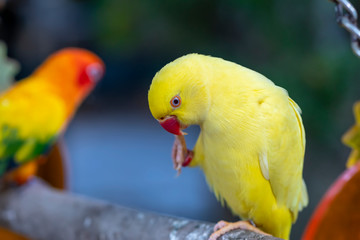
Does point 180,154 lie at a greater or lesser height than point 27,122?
greater

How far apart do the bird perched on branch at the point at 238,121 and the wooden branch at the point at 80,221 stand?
0.05m

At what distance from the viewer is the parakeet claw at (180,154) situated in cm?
27

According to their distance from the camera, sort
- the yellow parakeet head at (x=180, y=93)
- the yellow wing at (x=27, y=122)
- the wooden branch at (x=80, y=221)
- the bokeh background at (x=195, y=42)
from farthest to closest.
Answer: the bokeh background at (x=195, y=42) < the yellow wing at (x=27, y=122) < the wooden branch at (x=80, y=221) < the yellow parakeet head at (x=180, y=93)

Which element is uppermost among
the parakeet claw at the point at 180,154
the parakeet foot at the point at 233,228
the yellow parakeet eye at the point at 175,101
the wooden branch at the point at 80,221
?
the yellow parakeet eye at the point at 175,101

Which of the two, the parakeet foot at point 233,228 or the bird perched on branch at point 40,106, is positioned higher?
the parakeet foot at point 233,228

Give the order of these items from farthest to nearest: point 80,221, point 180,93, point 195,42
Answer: point 195,42
point 80,221
point 180,93

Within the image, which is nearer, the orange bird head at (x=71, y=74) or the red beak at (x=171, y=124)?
the red beak at (x=171, y=124)

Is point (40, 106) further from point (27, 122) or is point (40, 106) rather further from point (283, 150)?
point (283, 150)

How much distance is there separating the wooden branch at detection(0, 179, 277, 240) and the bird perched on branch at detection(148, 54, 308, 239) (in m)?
0.05

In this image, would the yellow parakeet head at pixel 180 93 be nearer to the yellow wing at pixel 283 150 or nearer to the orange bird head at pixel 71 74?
the yellow wing at pixel 283 150

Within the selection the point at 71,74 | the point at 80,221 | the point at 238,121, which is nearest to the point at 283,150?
the point at 238,121

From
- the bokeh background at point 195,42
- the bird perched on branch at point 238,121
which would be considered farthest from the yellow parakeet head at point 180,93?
the bokeh background at point 195,42

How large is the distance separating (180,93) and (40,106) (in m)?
0.35

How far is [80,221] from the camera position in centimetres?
44
